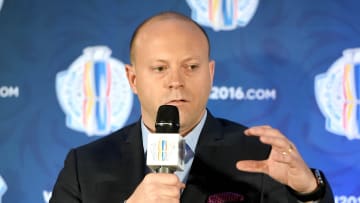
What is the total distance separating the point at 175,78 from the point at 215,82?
54 centimetres

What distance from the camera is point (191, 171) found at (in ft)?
4.48

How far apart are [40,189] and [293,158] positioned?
106 cm

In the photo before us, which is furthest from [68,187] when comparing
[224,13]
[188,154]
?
[224,13]

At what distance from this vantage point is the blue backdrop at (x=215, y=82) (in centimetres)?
181

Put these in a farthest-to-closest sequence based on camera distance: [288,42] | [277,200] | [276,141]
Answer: [288,42] < [277,200] < [276,141]

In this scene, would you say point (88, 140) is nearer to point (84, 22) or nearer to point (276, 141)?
point (84, 22)

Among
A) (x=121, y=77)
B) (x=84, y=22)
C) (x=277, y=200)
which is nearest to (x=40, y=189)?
(x=121, y=77)

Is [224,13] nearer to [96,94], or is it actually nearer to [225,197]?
[96,94]

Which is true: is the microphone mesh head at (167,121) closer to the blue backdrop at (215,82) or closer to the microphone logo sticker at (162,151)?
the microphone logo sticker at (162,151)

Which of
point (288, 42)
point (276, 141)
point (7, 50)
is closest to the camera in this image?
point (276, 141)

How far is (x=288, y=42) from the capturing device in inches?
72.4

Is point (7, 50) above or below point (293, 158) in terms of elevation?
above

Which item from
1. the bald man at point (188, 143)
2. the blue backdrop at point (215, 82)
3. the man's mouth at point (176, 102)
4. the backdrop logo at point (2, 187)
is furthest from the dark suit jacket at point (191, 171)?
the backdrop logo at point (2, 187)

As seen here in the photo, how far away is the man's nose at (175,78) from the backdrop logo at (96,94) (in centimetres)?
56
